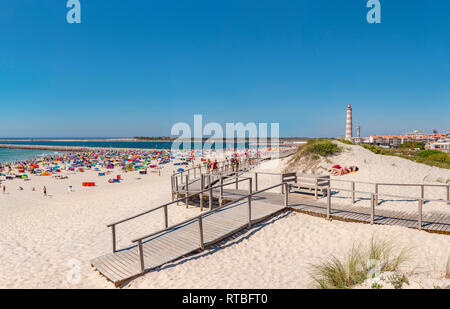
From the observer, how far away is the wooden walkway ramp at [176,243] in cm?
566

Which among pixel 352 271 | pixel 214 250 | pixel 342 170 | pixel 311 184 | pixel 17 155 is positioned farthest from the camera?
pixel 17 155

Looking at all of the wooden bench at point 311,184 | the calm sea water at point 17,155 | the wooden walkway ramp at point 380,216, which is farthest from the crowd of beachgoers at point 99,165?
the calm sea water at point 17,155

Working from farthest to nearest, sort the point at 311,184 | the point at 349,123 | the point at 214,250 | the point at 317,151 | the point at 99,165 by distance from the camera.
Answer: the point at 99,165
the point at 349,123
the point at 317,151
the point at 311,184
the point at 214,250

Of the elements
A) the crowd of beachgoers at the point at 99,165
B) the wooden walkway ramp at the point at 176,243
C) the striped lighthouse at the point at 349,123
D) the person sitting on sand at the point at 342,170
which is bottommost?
the crowd of beachgoers at the point at 99,165

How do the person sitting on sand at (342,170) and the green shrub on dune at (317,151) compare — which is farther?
the green shrub on dune at (317,151)

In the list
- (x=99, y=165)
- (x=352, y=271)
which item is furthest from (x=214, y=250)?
(x=99, y=165)

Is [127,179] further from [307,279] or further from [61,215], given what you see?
[307,279]

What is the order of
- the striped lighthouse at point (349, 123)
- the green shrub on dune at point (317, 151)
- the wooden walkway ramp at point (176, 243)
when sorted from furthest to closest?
the striped lighthouse at point (349, 123) → the green shrub on dune at point (317, 151) → the wooden walkway ramp at point (176, 243)

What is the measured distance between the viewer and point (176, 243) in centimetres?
663

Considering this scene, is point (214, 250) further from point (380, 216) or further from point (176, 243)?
point (380, 216)

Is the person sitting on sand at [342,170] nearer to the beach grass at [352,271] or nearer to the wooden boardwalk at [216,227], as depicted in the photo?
the wooden boardwalk at [216,227]

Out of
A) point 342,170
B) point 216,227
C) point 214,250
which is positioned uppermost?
point 342,170

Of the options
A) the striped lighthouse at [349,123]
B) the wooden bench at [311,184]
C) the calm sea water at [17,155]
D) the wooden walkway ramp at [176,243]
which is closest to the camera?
the wooden walkway ramp at [176,243]
